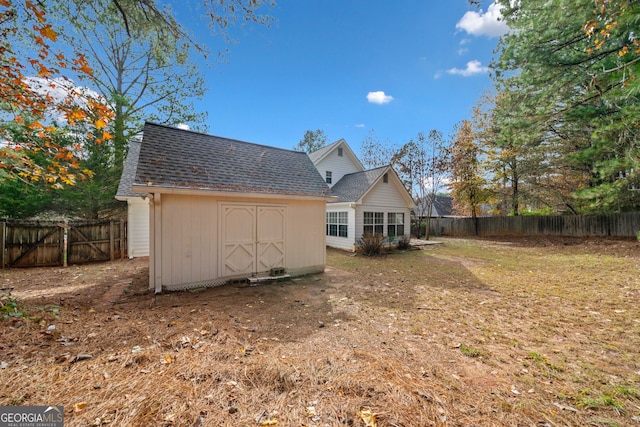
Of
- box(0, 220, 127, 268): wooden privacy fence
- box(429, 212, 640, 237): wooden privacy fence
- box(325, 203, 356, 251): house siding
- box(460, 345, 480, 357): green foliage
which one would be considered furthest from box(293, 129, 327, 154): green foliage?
box(460, 345, 480, 357): green foliage

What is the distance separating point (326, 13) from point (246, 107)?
653 centimetres

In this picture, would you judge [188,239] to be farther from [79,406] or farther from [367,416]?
[367,416]

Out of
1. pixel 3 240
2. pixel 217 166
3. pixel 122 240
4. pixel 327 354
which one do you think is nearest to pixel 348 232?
pixel 217 166

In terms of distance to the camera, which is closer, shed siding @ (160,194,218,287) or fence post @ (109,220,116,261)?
shed siding @ (160,194,218,287)

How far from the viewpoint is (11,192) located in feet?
33.7

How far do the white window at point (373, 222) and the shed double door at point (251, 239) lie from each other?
6926 millimetres

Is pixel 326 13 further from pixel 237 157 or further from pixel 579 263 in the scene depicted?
pixel 579 263

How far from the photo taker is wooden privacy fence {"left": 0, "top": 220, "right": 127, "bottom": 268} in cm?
809

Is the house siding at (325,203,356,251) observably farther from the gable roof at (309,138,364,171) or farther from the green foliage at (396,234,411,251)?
the gable roof at (309,138,364,171)

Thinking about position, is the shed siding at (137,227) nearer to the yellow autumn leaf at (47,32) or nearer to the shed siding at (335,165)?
the yellow autumn leaf at (47,32)

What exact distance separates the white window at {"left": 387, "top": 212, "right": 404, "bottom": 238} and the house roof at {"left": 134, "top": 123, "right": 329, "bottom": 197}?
6994mm

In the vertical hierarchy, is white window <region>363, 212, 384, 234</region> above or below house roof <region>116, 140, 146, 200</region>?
below

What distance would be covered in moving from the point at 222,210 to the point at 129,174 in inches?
323

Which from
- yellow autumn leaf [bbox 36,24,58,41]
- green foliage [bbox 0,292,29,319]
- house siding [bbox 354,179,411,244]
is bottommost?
green foliage [bbox 0,292,29,319]
